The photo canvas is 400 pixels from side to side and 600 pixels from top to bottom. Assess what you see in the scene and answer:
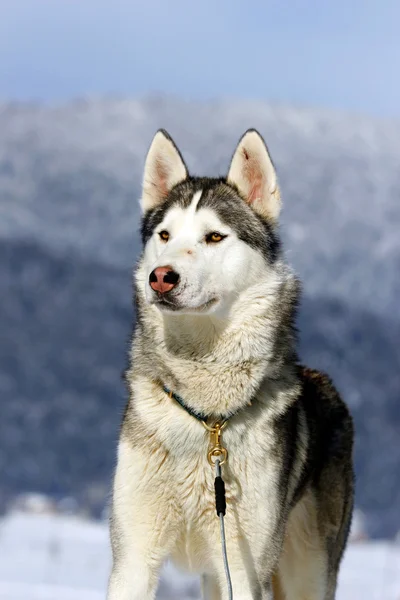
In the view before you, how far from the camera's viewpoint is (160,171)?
170 inches

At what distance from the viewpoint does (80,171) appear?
101 feet

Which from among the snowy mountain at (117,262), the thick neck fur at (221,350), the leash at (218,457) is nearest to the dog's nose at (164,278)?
the thick neck fur at (221,350)

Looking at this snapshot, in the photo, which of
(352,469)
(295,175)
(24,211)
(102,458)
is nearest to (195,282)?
(352,469)

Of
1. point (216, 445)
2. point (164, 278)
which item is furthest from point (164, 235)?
point (216, 445)

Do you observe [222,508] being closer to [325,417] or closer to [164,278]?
[164,278]

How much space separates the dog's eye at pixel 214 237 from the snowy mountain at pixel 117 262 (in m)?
17.2

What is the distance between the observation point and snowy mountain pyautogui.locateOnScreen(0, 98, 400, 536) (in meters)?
23.6

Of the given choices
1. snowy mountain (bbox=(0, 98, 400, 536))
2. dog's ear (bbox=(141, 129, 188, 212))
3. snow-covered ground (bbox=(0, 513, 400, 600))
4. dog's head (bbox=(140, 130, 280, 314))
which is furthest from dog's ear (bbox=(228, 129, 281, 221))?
snowy mountain (bbox=(0, 98, 400, 536))

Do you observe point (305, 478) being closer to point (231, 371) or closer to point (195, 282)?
point (231, 371)

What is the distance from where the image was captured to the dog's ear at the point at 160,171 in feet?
13.9

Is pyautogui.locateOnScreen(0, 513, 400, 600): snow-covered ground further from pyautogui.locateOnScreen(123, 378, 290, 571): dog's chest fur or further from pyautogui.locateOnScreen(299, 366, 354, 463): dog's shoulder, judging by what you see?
pyautogui.locateOnScreen(123, 378, 290, 571): dog's chest fur

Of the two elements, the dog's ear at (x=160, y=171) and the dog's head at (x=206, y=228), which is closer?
the dog's head at (x=206, y=228)

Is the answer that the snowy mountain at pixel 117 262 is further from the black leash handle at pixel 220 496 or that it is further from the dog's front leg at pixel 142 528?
the black leash handle at pixel 220 496

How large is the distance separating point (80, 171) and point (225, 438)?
1096 inches
